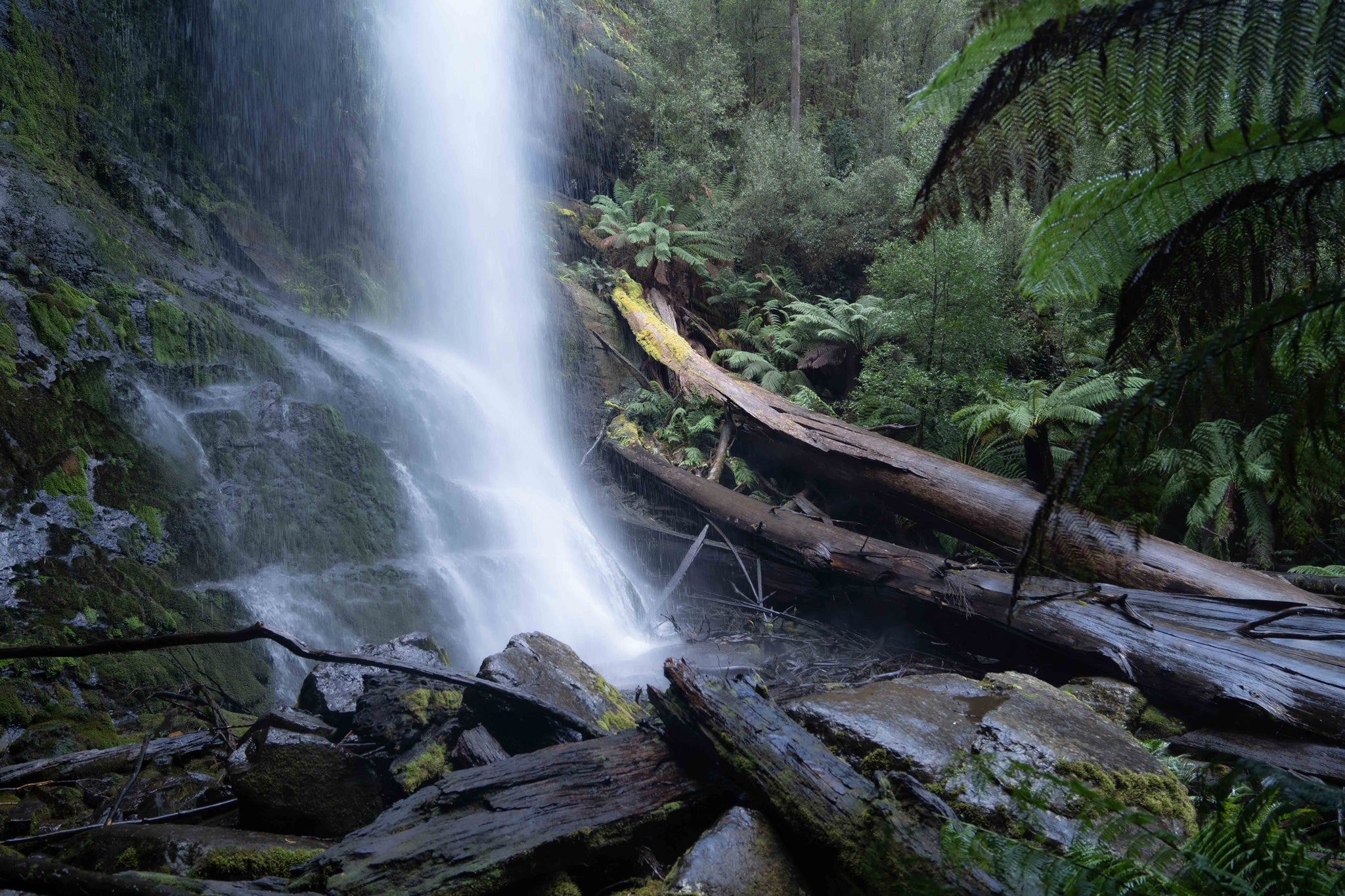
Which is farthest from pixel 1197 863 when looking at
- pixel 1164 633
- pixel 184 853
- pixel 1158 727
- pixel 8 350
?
pixel 8 350

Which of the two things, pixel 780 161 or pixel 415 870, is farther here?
pixel 780 161

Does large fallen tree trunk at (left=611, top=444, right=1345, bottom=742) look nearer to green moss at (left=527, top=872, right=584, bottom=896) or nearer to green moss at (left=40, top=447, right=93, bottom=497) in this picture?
green moss at (left=527, top=872, right=584, bottom=896)

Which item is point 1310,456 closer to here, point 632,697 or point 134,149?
point 632,697

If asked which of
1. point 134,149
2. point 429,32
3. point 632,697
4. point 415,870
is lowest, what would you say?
point 632,697

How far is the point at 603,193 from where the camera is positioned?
1460 centimetres

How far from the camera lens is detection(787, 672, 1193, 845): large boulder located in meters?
2.29

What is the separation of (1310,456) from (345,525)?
258 inches

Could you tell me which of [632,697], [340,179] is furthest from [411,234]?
[632,697]

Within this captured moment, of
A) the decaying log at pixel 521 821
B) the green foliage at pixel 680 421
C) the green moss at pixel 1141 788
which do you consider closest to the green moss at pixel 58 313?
the decaying log at pixel 521 821

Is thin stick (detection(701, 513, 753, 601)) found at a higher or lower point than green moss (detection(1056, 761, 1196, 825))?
lower

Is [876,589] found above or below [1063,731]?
below

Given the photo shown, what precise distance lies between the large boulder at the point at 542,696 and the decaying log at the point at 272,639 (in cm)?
7

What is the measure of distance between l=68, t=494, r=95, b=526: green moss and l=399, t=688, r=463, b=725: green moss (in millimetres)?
3206

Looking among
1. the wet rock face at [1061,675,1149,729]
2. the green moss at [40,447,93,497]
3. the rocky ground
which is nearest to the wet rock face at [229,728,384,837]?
the rocky ground
